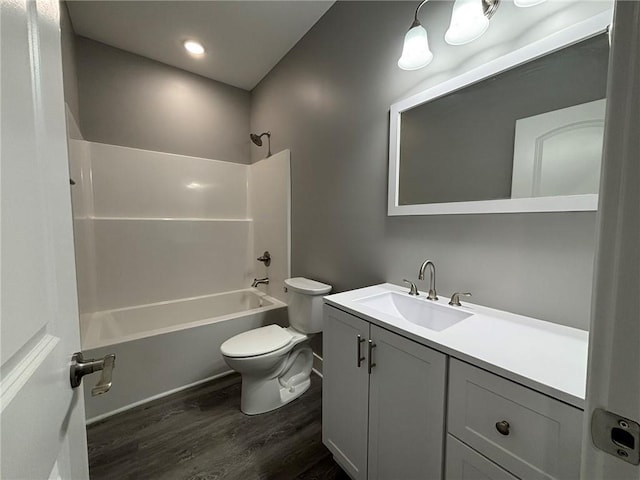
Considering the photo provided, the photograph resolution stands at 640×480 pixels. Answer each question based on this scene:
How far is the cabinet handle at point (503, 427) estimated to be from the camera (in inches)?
25.5

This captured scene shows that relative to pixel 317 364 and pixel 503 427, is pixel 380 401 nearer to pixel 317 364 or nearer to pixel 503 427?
pixel 503 427

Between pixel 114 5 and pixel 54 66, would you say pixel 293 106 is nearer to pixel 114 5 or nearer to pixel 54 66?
pixel 114 5

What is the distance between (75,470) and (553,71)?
6.01ft

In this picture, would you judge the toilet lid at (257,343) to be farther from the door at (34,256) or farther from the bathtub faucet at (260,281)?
the door at (34,256)

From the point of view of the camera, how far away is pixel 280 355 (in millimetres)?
1663

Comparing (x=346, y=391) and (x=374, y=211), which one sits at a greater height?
(x=374, y=211)

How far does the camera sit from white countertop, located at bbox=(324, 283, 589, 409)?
24.0 inches

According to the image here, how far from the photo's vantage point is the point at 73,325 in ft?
1.87

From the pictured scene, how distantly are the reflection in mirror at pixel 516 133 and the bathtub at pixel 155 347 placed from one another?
5.76ft

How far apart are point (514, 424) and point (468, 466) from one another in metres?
0.22

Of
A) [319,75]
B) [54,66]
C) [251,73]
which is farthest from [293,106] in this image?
[54,66]

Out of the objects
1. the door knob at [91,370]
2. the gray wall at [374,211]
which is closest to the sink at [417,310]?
the gray wall at [374,211]

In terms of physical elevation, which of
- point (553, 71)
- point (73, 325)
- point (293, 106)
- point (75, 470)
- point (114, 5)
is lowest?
point (75, 470)

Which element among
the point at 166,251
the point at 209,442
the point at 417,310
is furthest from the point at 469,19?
the point at 166,251
